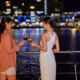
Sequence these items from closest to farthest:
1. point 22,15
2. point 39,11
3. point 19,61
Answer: point 19,61 → point 22,15 → point 39,11

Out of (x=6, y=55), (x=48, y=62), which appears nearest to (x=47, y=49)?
(x=48, y=62)

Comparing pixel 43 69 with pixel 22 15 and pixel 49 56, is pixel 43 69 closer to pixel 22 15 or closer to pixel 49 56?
pixel 49 56

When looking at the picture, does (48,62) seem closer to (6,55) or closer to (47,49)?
(47,49)

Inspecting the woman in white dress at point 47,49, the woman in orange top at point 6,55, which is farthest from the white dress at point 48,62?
the woman in orange top at point 6,55

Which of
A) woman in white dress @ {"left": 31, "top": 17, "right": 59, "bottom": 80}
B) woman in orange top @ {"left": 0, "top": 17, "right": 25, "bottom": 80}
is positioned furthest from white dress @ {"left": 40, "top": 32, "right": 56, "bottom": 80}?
woman in orange top @ {"left": 0, "top": 17, "right": 25, "bottom": 80}

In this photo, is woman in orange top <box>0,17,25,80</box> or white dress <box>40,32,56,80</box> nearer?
woman in orange top <box>0,17,25,80</box>

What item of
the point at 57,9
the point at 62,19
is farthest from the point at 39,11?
the point at 62,19

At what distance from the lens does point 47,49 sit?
13.2ft

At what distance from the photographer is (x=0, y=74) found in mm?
3947

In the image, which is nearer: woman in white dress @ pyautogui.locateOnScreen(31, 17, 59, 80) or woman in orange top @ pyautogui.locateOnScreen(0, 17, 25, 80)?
woman in orange top @ pyautogui.locateOnScreen(0, 17, 25, 80)

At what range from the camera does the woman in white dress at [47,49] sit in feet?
13.0

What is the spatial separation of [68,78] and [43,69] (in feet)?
7.79

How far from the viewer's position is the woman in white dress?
3.96m

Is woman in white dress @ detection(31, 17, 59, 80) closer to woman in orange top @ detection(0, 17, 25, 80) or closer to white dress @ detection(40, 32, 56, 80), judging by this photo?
white dress @ detection(40, 32, 56, 80)
